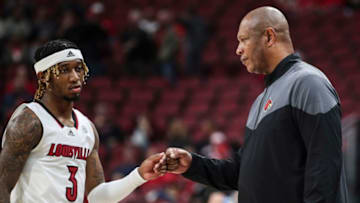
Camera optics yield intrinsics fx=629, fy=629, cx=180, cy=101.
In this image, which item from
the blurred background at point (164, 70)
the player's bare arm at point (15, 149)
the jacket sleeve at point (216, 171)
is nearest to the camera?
the player's bare arm at point (15, 149)

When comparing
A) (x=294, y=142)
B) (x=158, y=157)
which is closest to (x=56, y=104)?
(x=158, y=157)

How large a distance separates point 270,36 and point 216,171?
109 centimetres

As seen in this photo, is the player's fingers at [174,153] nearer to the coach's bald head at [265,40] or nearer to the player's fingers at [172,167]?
the player's fingers at [172,167]

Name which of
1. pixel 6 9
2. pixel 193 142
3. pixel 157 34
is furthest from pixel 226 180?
pixel 6 9

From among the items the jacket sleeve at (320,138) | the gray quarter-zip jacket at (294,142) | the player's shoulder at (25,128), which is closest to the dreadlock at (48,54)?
the player's shoulder at (25,128)

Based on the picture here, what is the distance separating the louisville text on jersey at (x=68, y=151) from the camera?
13.8ft

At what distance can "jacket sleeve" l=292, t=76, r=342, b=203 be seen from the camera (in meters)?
3.40

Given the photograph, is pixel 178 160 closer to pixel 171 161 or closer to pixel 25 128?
pixel 171 161

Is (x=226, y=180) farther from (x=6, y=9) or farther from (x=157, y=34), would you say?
(x=6, y=9)

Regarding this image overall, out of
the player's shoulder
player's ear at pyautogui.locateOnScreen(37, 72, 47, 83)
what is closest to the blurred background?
player's ear at pyautogui.locateOnScreen(37, 72, 47, 83)

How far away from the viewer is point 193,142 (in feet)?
37.0

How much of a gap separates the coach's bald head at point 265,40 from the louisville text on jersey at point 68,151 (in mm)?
1323

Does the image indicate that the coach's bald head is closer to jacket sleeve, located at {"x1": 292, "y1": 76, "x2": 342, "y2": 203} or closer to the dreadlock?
jacket sleeve, located at {"x1": 292, "y1": 76, "x2": 342, "y2": 203}

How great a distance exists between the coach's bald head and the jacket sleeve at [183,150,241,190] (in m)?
0.80
